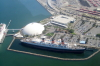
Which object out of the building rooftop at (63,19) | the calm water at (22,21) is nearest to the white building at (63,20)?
the building rooftop at (63,19)

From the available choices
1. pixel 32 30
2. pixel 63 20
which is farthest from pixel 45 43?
pixel 63 20

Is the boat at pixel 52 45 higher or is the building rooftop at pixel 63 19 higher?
the building rooftop at pixel 63 19

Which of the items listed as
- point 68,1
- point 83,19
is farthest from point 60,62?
point 68,1

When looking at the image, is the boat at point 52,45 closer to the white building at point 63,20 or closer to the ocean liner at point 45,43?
the ocean liner at point 45,43

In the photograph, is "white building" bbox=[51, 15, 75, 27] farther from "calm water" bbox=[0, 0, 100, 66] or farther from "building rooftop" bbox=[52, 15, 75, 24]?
"calm water" bbox=[0, 0, 100, 66]

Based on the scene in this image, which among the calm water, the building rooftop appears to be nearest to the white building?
the building rooftop

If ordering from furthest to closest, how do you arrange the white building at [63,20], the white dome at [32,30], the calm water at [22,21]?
the white building at [63,20] → the white dome at [32,30] → the calm water at [22,21]

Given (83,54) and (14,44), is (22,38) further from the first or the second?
(83,54)
